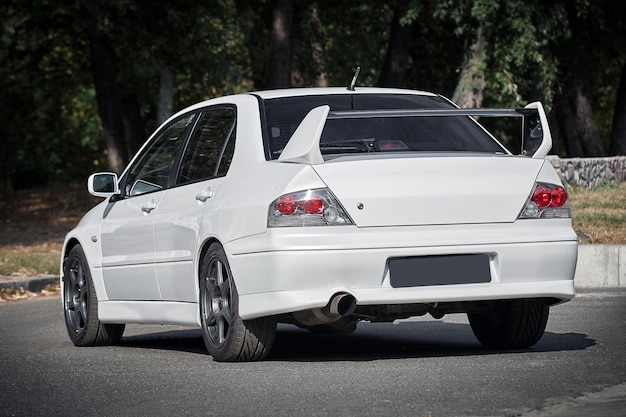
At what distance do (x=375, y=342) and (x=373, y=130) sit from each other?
1.98 metres

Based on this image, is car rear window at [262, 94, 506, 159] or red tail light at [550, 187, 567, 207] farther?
car rear window at [262, 94, 506, 159]

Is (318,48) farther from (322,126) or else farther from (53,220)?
(322,126)

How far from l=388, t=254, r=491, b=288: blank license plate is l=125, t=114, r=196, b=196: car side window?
2.17 meters

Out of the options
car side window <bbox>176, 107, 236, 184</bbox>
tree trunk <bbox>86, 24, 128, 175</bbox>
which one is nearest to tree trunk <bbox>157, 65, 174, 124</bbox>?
tree trunk <bbox>86, 24, 128, 175</bbox>

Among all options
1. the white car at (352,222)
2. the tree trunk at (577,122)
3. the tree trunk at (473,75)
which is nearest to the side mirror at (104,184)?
the white car at (352,222)

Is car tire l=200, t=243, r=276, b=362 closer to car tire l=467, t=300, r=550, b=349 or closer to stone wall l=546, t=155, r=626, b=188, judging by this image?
car tire l=467, t=300, r=550, b=349

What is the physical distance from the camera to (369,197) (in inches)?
304

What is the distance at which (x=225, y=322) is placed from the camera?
27.4ft

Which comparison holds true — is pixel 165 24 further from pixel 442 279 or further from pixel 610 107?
pixel 610 107

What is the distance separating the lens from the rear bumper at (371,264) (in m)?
7.62

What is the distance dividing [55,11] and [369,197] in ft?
94.0

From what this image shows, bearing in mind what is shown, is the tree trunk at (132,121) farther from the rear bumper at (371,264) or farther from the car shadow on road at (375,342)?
the rear bumper at (371,264)

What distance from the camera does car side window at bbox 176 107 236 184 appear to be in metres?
8.64

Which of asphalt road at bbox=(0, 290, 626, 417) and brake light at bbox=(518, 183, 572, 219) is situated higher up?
brake light at bbox=(518, 183, 572, 219)
